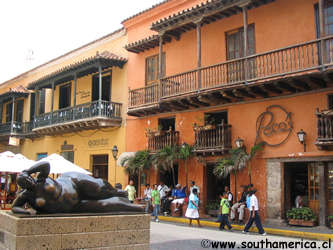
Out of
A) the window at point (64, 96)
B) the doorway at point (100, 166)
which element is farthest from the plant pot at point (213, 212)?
the window at point (64, 96)

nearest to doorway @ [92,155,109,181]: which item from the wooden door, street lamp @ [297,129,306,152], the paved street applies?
the paved street

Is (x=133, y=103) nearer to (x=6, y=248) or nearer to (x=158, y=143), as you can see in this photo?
(x=158, y=143)

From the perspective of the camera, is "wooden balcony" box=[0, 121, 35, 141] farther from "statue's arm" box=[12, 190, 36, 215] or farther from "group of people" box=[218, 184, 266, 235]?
"statue's arm" box=[12, 190, 36, 215]

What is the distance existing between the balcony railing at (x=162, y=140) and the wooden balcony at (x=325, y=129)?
6.87 m

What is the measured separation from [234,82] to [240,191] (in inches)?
167

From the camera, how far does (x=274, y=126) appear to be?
15.0 m

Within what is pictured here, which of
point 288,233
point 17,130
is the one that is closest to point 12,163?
point 288,233

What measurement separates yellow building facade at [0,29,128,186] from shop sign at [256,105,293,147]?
28.6ft

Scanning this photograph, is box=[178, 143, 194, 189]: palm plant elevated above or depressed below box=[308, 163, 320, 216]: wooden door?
above

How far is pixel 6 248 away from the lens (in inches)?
223

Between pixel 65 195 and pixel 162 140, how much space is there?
1323cm

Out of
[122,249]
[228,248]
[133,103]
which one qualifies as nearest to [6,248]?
[122,249]

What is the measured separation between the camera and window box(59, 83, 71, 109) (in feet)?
87.5

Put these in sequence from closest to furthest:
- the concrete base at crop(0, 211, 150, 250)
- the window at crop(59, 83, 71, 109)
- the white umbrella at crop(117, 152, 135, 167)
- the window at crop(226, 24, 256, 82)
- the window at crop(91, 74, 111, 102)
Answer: the concrete base at crop(0, 211, 150, 250)
the window at crop(226, 24, 256, 82)
the white umbrella at crop(117, 152, 135, 167)
the window at crop(91, 74, 111, 102)
the window at crop(59, 83, 71, 109)
